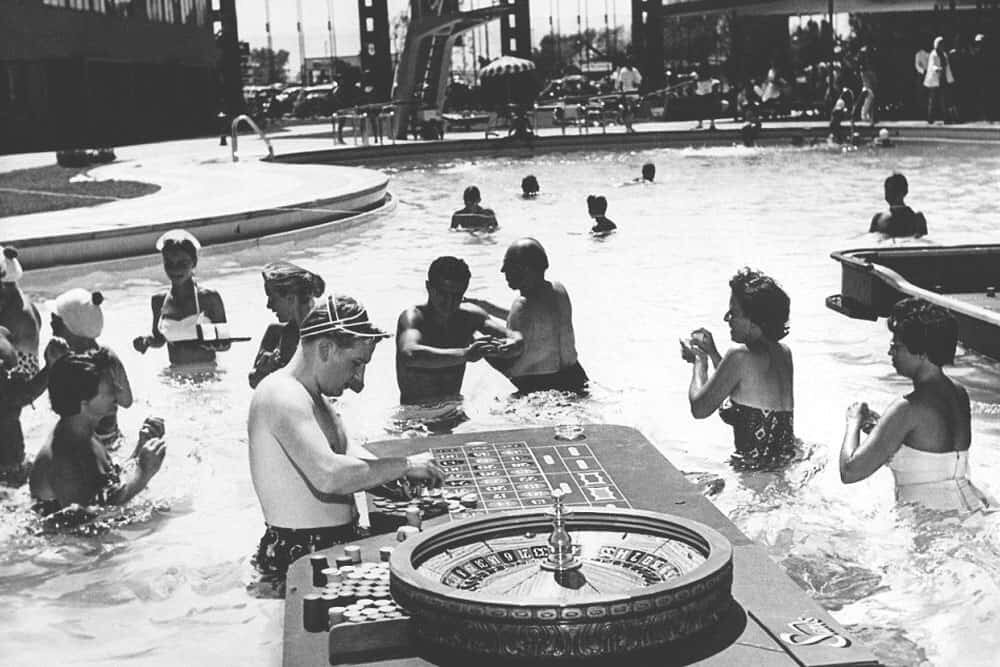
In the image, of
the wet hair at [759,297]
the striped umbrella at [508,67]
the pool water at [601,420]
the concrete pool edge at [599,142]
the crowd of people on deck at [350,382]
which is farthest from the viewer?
the striped umbrella at [508,67]

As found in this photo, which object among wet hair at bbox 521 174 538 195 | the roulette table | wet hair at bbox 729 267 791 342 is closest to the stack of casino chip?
the roulette table

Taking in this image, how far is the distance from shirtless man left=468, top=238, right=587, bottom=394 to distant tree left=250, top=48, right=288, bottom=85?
207ft

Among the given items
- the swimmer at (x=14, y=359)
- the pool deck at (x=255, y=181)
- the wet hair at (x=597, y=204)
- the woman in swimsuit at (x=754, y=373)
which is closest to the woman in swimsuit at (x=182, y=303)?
the swimmer at (x=14, y=359)

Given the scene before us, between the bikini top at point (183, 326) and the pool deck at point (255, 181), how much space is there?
19.7ft

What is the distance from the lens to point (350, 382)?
4539 millimetres

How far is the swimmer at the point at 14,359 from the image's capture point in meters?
6.55

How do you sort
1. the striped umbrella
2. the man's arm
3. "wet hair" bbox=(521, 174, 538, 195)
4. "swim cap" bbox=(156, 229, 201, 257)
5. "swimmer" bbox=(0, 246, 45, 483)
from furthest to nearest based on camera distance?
the striped umbrella, "wet hair" bbox=(521, 174, 538, 195), "swim cap" bbox=(156, 229, 201, 257), the man's arm, "swimmer" bbox=(0, 246, 45, 483)

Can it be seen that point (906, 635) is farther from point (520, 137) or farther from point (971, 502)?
point (520, 137)

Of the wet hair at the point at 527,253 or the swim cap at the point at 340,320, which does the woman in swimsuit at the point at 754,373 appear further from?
the swim cap at the point at 340,320

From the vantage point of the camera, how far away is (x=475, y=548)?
3.30 m

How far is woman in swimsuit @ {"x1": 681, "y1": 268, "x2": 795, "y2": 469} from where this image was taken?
6.15 metres

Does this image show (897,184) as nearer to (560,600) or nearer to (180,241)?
(180,241)

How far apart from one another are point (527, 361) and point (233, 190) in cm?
1180

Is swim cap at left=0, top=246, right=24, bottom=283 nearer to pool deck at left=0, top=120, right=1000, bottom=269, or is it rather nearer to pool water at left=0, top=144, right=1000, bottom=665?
pool water at left=0, top=144, right=1000, bottom=665
